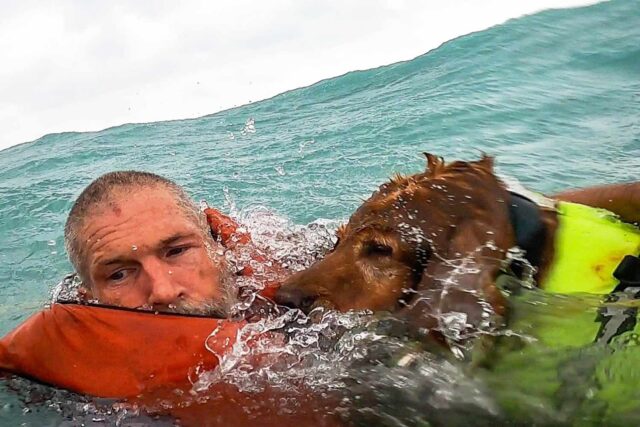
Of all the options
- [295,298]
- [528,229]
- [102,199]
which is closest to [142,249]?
[102,199]

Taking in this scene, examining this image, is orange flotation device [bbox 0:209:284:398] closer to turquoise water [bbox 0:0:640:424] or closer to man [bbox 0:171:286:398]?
man [bbox 0:171:286:398]

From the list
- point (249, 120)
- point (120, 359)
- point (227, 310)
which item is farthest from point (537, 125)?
point (120, 359)

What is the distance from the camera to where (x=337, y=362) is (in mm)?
3291

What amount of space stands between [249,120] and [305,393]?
12364 mm

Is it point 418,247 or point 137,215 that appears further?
point 137,215

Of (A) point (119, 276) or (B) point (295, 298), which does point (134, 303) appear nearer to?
(A) point (119, 276)

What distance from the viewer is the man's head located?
3.69 metres

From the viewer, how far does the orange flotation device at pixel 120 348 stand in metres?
3.29

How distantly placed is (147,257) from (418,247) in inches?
55.6

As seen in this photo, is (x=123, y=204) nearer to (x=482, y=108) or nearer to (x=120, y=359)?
(x=120, y=359)

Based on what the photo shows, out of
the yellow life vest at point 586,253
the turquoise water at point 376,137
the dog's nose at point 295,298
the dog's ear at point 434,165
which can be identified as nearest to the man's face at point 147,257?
the dog's nose at point 295,298

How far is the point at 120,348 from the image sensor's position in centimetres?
331

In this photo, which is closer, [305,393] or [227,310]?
[305,393]

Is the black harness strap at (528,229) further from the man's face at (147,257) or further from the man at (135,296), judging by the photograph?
the man's face at (147,257)
